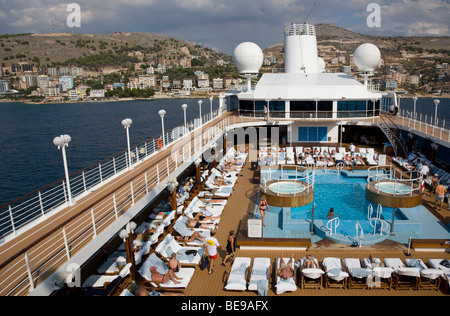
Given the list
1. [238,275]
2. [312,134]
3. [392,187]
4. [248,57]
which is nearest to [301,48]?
[248,57]

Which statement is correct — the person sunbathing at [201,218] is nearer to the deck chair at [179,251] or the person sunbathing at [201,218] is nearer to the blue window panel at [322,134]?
the deck chair at [179,251]

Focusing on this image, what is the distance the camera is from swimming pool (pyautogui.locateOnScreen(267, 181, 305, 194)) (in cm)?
1131

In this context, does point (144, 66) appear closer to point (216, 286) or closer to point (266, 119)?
point (266, 119)

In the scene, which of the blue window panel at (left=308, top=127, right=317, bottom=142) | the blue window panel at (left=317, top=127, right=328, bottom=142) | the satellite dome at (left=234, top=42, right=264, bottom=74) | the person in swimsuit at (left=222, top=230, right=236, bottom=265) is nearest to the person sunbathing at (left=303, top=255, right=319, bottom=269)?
the person in swimsuit at (left=222, top=230, right=236, bottom=265)

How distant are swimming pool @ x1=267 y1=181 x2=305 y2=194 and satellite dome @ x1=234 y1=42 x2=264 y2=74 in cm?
1264

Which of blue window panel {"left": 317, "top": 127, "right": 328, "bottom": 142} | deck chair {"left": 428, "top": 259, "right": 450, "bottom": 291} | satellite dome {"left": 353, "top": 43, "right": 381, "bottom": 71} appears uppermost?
satellite dome {"left": 353, "top": 43, "right": 381, "bottom": 71}

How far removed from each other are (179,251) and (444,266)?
18.6ft

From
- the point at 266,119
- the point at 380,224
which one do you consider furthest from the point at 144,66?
the point at 380,224

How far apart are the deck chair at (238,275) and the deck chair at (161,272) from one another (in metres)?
0.80

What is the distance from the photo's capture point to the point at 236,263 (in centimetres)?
730

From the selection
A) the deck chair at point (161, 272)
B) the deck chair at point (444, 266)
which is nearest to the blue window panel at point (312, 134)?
the deck chair at point (444, 266)

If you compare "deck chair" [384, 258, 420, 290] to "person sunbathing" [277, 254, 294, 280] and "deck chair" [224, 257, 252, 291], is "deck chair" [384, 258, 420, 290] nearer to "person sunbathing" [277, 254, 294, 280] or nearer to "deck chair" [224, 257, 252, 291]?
"person sunbathing" [277, 254, 294, 280]

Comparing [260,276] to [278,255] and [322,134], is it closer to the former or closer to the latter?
[278,255]

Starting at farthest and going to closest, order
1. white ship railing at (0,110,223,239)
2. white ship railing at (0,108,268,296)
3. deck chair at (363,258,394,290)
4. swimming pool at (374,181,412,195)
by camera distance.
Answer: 1. swimming pool at (374,181,412,195)
2. white ship railing at (0,110,223,239)
3. deck chair at (363,258,394,290)
4. white ship railing at (0,108,268,296)
